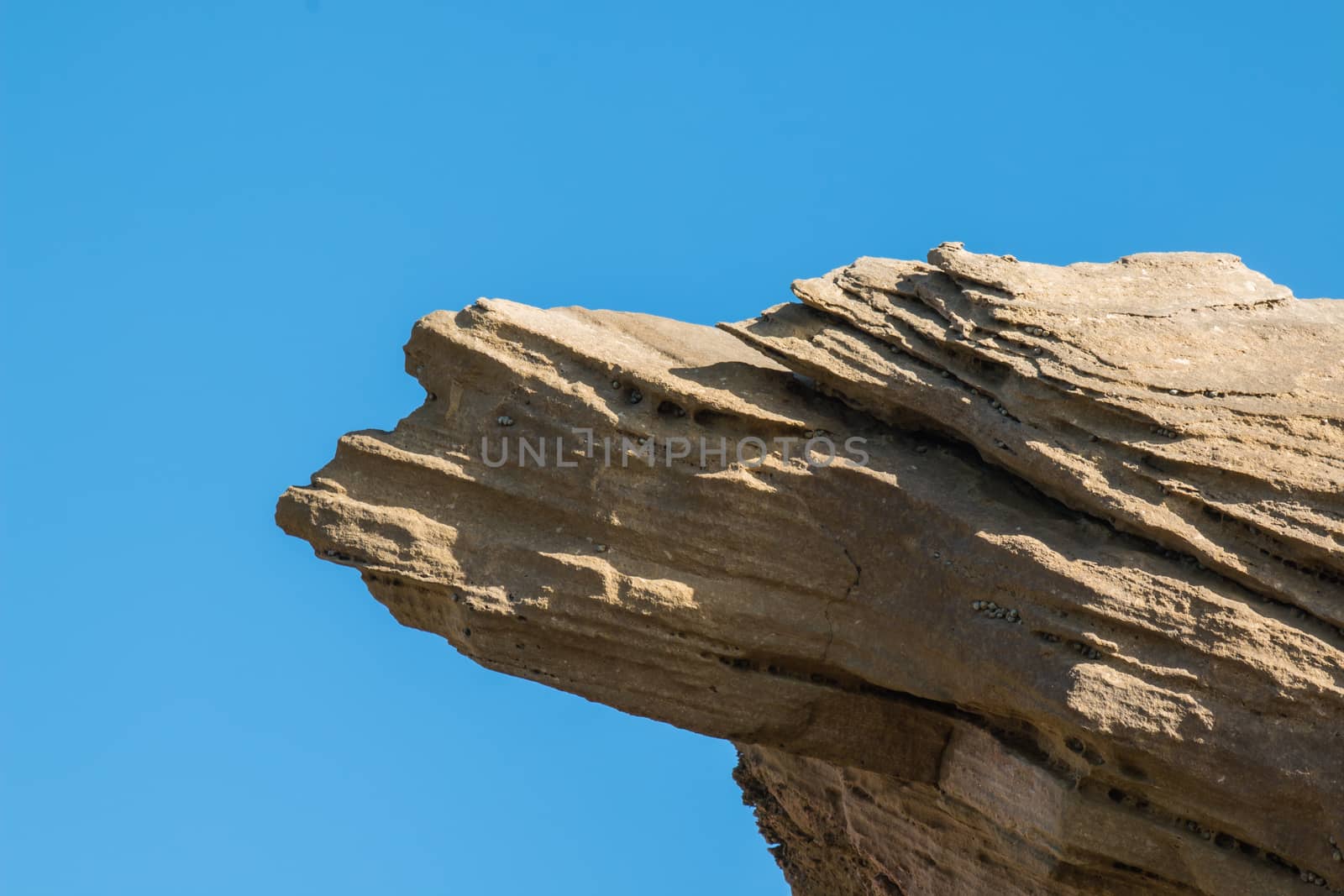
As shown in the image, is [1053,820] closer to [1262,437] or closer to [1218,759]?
[1218,759]

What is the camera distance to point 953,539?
12945 mm

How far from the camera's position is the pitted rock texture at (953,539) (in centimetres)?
1212

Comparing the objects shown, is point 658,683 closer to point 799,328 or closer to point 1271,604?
point 799,328

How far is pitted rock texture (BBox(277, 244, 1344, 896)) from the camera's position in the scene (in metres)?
12.1

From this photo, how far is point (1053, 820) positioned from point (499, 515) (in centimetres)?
439

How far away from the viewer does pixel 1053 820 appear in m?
12.7

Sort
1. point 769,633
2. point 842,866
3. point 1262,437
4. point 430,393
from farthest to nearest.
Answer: point 842,866
point 430,393
point 769,633
point 1262,437

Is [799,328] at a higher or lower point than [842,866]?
higher

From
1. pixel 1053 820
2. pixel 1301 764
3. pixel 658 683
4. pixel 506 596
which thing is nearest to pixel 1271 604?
pixel 1301 764

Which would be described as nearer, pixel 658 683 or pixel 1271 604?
pixel 1271 604

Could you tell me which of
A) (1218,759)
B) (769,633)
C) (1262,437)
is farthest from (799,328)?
(1218,759)

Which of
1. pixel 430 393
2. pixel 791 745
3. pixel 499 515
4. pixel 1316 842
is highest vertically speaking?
pixel 430 393

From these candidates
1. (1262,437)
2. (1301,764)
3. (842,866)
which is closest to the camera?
(1301,764)

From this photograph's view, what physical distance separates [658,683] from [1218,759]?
12.7 feet
